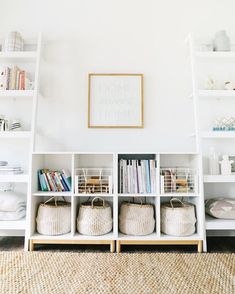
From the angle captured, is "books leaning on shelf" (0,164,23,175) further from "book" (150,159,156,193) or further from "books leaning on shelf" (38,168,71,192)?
"book" (150,159,156,193)

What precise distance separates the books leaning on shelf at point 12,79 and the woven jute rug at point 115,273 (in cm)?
144

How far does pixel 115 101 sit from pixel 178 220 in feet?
4.18

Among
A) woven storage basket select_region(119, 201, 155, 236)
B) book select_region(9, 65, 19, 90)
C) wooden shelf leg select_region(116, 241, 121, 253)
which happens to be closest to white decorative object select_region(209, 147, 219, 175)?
woven storage basket select_region(119, 201, 155, 236)

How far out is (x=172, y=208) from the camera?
2125 millimetres

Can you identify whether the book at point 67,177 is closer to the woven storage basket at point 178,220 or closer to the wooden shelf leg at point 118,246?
the wooden shelf leg at point 118,246

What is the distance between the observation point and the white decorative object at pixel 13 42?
2.36 meters

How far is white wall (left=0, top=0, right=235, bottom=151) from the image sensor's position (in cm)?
250

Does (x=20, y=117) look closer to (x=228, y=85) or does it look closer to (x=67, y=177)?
(x=67, y=177)

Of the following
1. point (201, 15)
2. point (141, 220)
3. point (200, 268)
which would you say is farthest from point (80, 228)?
point (201, 15)

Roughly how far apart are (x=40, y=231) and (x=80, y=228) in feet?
1.14

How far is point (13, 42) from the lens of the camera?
2.36 m

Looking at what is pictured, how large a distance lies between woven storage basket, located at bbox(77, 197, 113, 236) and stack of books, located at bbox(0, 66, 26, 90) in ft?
4.15

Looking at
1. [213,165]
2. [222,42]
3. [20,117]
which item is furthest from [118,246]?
[222,42]

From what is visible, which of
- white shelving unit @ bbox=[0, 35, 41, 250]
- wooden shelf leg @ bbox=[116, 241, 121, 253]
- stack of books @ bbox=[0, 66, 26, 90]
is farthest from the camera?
white shelving unit @ bbox=[0, 35, 41, 250]
